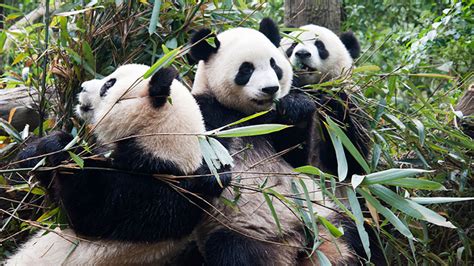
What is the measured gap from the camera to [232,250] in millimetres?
3918

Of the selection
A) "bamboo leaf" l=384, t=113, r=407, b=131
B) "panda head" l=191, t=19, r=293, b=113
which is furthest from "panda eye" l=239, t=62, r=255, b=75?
"bamboo leaf" l=384, t=113, r=407, b=131

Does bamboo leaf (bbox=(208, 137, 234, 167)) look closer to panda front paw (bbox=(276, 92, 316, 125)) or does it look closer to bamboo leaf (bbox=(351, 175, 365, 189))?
bamboo leaf (bbox=(351, 175, 365, 189))

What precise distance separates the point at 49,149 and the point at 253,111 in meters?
1.47

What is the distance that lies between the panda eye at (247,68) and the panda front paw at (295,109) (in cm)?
27

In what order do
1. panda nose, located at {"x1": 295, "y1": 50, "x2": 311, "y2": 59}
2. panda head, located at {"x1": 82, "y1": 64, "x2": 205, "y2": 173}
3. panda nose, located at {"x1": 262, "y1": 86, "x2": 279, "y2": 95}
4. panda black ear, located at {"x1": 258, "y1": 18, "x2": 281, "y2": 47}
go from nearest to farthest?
panda head, located at {"x1": 82, "y1": 64, "x2": 205, "y2": 173}
panda nose, located at {"x1": 262, "y1": 86, "x2": 279, "y2": 95}
panda black ear, located at {"x1": 258, "y1": 18, "x2": 281, "y2": 47}
panda nose, located at {"x1": 295, "y1": 50, "x2": 311, "y2": 59}

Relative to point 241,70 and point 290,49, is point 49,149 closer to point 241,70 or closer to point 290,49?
point 241,70

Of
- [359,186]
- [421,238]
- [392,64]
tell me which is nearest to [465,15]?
[392,64]

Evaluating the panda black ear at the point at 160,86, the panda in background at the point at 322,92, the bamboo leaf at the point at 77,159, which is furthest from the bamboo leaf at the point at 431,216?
the bamboo leaf at the point at 77,159

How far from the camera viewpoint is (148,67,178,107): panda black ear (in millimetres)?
3635

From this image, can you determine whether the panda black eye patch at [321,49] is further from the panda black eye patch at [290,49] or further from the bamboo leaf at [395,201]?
the bamboo leaf at [395,201]

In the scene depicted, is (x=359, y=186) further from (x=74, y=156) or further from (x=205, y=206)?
(x=74, y=156)

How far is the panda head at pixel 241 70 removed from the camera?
4449 millimetres

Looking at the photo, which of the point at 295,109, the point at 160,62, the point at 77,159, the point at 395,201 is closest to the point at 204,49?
the point at 295,109

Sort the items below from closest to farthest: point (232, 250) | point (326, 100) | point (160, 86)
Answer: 1. point (160, 86)
2. point (232, 250)
3. point (326, 100)
